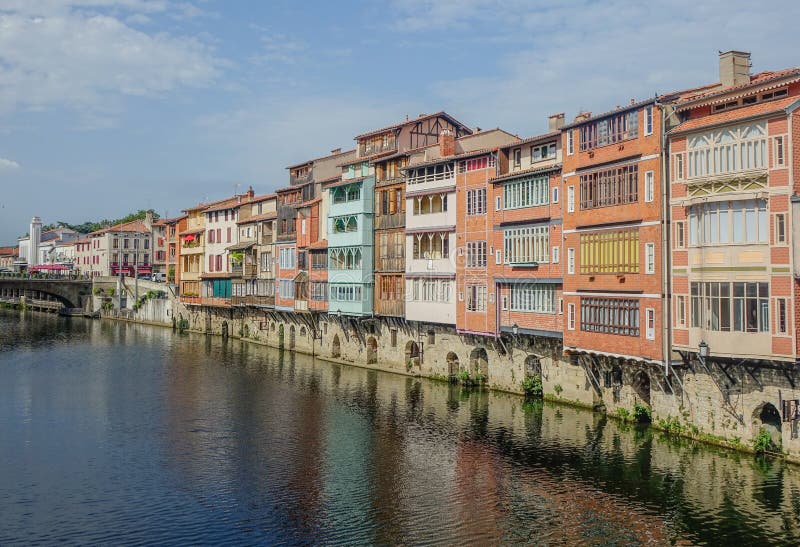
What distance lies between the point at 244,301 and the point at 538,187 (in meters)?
55.5

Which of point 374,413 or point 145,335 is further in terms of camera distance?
point 145,335

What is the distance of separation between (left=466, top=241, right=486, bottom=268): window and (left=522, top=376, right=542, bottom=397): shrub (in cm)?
935

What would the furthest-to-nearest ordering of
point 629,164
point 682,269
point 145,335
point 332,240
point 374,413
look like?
point 145,335 < point 332,240 < point 374,413 < point 629,164 < point 682,269

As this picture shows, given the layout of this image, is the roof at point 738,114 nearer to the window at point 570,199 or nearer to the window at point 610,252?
the window at point 610,252

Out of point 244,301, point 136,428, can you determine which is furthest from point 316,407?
point 244,301

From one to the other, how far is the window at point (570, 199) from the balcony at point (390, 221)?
2092 centimetres

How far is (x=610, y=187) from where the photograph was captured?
45000 millimetres

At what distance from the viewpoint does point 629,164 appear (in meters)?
43.5

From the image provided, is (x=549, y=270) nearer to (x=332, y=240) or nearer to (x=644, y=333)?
(x=644, y=333)

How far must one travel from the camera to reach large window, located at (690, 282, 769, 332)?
3603 cm

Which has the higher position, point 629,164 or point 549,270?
point 629,164

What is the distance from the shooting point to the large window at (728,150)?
3612cm

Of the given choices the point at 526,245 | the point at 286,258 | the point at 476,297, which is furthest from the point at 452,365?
the point at 286,258

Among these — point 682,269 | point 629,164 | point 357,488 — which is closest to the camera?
point 357,488
